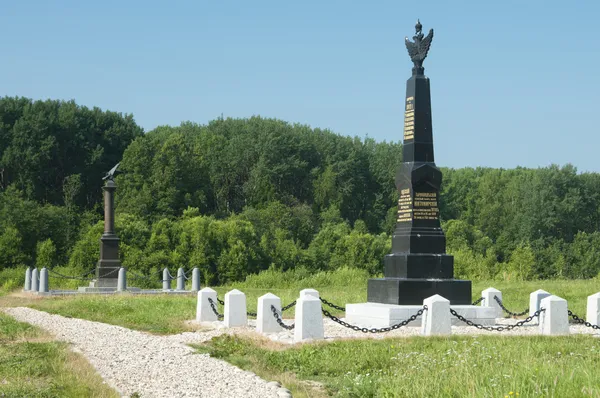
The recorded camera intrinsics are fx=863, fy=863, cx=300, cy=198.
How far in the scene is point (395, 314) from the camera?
18484 millimetres

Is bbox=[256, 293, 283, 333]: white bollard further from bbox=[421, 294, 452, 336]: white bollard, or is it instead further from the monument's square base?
bbox=[421, 294, 452, 336]: white bollard

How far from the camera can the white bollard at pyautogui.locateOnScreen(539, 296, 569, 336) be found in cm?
1736

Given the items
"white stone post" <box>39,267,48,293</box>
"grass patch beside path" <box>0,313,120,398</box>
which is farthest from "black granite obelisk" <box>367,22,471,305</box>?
"white stone post" <box>39,267,48,293</box>

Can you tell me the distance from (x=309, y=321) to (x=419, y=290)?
4.78 metres

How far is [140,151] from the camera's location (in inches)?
2132

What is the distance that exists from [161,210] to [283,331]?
36.9 meters

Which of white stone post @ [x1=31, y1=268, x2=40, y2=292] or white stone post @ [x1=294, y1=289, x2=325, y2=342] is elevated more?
white stone post @ [x1=294, y1=289, x2=325, y2=342]

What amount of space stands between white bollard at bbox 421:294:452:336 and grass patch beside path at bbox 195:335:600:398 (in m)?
0.70

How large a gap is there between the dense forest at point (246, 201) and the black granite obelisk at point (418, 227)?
834 inches

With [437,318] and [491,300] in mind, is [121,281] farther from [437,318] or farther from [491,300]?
[437,318]

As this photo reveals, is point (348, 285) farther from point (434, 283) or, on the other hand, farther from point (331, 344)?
point (331, 344)

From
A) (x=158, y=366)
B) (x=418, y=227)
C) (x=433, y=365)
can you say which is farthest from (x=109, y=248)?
(x=433, y=365)

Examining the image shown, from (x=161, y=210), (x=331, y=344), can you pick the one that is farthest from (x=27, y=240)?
(x=331, y=344)

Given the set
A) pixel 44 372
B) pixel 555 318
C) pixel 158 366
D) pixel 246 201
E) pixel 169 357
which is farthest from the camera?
pixel 246 201
